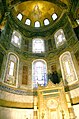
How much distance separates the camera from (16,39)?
54.1ft

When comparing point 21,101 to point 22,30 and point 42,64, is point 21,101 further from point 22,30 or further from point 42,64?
point 22,30

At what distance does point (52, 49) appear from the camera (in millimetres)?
16047

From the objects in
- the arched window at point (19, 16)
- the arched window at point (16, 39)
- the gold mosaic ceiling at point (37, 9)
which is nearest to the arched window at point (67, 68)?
the arched window at point (16, 39)

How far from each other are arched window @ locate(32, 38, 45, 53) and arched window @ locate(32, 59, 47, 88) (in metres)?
1.85

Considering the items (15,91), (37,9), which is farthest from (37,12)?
(15,91)

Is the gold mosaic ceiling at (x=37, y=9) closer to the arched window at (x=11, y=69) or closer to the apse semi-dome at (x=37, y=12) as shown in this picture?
the apse semi-dome at (x=37, y=12)

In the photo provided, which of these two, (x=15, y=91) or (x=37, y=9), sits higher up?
(x=37, y=9)

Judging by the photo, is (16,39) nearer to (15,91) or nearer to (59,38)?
(59,38)

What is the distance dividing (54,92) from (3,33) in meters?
7.90

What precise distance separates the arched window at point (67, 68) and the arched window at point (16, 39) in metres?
5.14

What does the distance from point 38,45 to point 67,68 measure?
5479 mm

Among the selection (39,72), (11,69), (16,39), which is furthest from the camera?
(16,39)


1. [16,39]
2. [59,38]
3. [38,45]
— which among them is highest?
[59,38]

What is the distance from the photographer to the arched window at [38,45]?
54.1 feet
